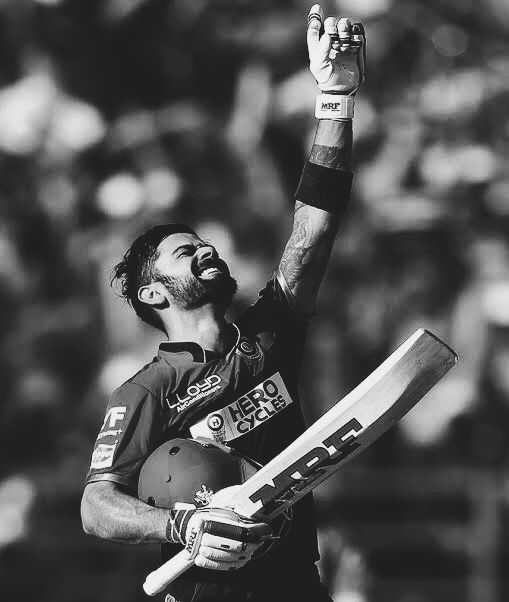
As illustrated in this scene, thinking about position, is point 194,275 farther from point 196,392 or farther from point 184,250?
point 196,392

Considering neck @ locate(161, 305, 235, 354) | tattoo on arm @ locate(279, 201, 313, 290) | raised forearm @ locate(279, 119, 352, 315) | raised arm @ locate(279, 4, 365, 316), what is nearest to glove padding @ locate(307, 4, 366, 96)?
raised arm @ locate(279, 4, 365, 316)

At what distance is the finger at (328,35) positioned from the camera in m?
3.35

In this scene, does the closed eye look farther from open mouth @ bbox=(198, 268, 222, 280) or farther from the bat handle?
the bat handle

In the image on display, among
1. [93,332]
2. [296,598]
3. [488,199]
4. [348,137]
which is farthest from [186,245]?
[488,199]

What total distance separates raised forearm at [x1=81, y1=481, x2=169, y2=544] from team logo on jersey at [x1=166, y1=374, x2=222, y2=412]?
0.25m

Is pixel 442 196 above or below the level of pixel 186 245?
above

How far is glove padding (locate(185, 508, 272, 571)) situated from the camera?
2.90 m

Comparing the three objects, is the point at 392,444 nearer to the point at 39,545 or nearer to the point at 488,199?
the point at 488,199

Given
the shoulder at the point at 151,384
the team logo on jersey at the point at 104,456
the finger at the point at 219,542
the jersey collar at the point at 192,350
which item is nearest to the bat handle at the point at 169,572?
the finger at the point at 219,542

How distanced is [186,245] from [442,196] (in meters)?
5.22

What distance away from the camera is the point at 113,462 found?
10.6ft

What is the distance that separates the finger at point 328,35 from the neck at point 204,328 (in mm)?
703


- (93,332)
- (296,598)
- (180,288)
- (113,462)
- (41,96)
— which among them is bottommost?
(296,598)

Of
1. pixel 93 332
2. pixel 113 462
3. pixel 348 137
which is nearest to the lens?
pixel 113 462
